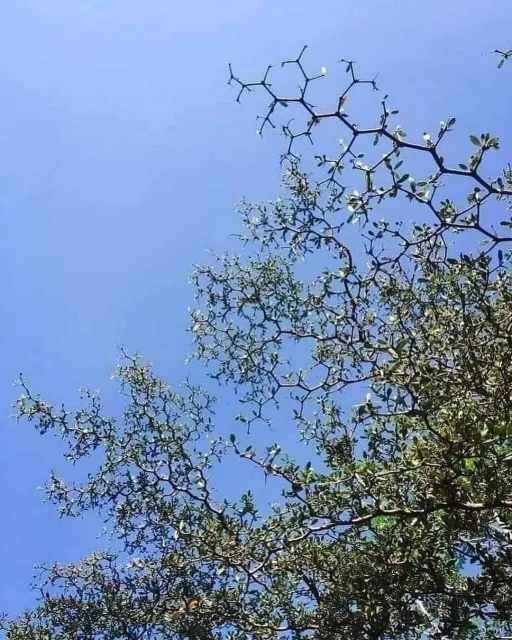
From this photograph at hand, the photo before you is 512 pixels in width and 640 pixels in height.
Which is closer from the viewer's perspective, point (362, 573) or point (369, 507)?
point (369, 507)

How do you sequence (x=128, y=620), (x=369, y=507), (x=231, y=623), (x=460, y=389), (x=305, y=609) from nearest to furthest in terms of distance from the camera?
1. (x=369, y=507)
2. (x=460, y=389)
3. (x=231, y=623)
4. (x=305, y=609)
5. (x=128, y=620)

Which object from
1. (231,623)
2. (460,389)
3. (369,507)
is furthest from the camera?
(231,623)

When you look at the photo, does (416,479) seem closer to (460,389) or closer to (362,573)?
(460,389)

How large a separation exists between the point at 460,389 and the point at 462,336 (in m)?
0.43

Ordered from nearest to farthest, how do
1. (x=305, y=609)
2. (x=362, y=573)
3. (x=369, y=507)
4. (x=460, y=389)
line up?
(x=369, y=507) → (x=460, y=389) → (x=362, y=573) → (x=305, y=609)

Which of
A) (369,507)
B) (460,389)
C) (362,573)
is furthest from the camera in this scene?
(362,573)

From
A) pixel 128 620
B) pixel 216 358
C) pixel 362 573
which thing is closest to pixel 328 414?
pixel 216 358

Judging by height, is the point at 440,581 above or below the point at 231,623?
below

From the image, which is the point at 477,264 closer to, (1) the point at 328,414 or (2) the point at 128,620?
(1) the point at 328,414

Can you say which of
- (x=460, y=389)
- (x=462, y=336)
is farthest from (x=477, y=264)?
(x=460, y=389)

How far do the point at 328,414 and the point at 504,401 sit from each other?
2761 millimetres

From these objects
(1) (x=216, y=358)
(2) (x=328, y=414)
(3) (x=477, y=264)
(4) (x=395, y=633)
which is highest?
(1) (x=216, y=358)

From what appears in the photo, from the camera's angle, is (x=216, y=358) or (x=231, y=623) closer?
(x=231, y=623)

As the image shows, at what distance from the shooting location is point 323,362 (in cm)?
700
